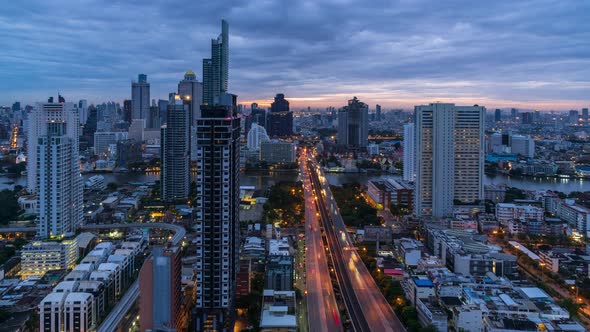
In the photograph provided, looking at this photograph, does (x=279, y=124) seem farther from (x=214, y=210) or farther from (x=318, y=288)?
(x=214, y=210)

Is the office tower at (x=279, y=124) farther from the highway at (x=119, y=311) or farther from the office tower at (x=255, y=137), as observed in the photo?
the highway at (x=119, y=311)

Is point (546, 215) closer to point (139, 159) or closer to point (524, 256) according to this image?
point (524, 256)

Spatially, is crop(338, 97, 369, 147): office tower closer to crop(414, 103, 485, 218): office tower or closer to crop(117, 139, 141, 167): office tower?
crop(117, 139, 141, 167): office tower

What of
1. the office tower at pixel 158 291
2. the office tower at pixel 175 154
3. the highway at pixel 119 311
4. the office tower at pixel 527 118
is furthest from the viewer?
the office tower at pixel 527 118

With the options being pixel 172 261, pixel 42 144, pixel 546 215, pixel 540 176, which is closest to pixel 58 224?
pixel 42 144

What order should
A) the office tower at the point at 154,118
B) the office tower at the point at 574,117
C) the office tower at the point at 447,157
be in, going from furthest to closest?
the office tower at the point at 574,117, the office tower at the point at 154,118, the office tower at the point at 447,157

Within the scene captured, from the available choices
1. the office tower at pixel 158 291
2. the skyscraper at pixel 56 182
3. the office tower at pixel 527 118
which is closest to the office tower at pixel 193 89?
the skyscraper at pixel 56 182

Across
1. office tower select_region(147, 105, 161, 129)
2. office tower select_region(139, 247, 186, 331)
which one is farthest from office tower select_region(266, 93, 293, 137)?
office tower select_region(139, 247, 186, 331)
